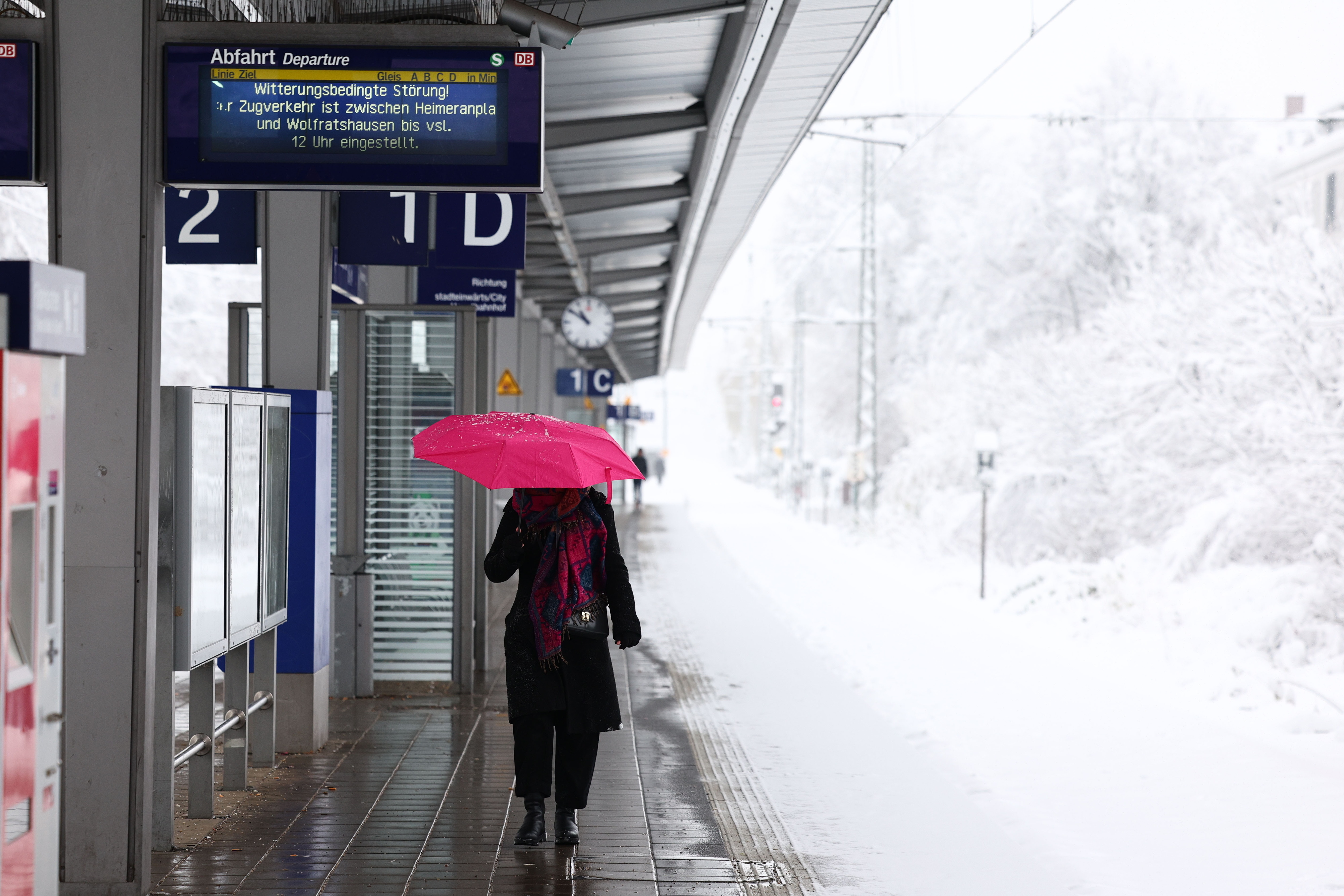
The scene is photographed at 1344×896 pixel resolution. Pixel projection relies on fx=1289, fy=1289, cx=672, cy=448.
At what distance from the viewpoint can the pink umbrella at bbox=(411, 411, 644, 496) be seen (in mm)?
4844

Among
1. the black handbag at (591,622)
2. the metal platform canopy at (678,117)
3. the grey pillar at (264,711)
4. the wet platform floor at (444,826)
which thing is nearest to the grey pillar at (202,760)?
the wet platform floor at (444,826)

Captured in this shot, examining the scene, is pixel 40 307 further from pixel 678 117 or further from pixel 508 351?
pixel 508 351

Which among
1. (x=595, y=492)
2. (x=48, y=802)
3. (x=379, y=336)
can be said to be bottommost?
(x=48, y=802)

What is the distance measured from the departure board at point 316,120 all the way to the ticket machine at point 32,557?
5.18 feet

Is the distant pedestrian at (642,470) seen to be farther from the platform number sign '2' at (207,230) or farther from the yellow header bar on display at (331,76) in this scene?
the yellow header bar on display at (331,76)

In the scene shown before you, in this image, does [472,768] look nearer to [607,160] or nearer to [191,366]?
[607,160]

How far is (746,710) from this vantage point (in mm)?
8562

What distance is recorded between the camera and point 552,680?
520cm

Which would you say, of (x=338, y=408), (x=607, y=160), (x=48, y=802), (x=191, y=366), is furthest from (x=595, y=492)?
(x=191, y=366)

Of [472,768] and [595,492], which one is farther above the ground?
[595,492]

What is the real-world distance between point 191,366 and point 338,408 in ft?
49.7

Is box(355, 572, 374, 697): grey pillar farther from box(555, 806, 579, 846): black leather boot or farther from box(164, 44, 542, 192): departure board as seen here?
box(164, 44, 542, 192): departure board

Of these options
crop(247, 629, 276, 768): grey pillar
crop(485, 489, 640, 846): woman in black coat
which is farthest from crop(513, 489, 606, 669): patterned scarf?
crop(247, 629, 276, 768): grey pillar

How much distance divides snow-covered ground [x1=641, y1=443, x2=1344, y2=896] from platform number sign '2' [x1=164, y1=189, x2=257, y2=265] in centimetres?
416
